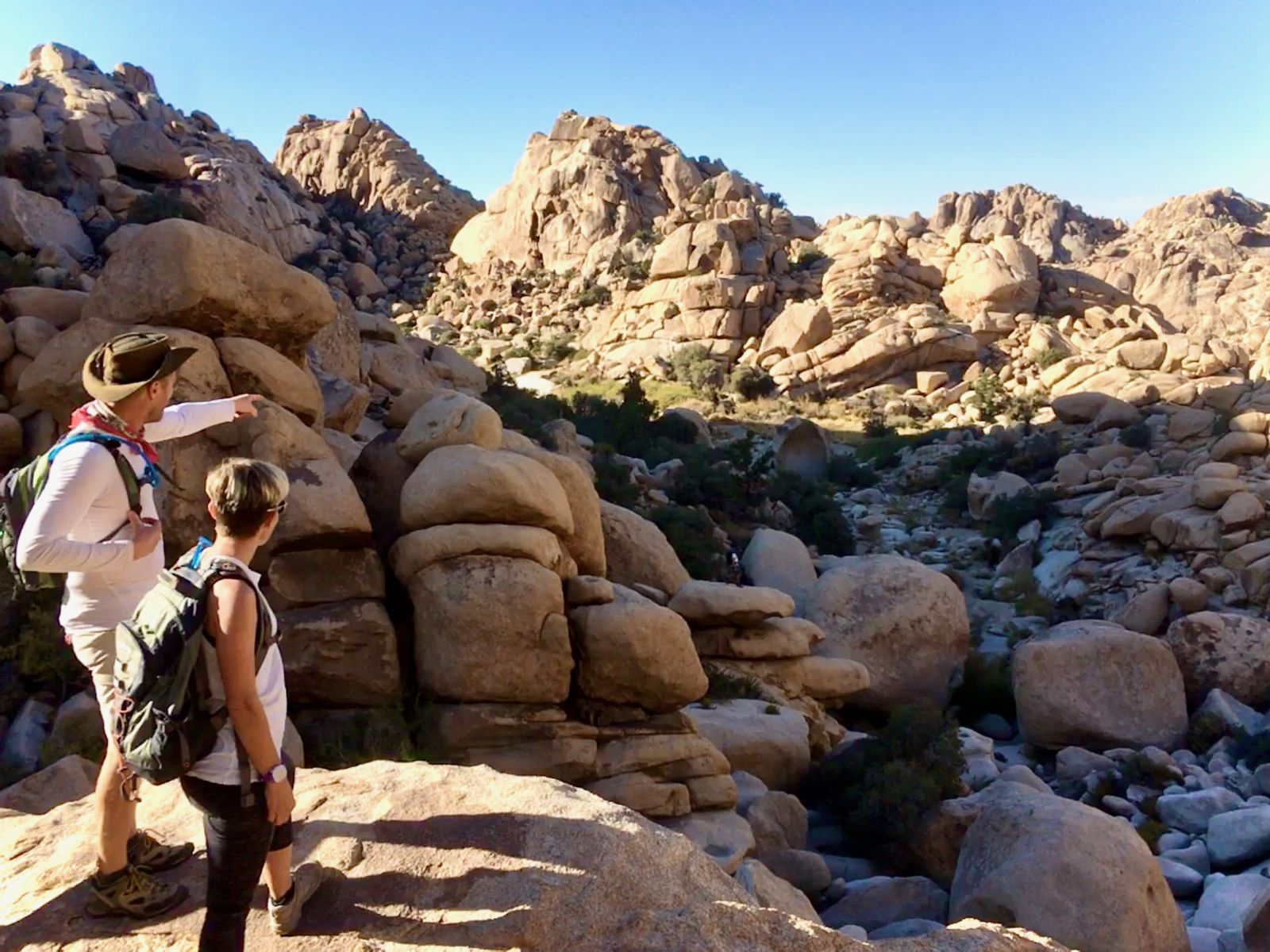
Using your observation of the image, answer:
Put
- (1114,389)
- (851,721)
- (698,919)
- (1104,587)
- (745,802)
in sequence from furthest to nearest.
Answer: (1114,389)
(1104,587)
(851,721)
(745,802)
(698,919)

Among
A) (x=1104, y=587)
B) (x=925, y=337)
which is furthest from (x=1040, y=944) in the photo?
(x=925, y=337)

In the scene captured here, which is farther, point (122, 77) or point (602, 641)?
point (122, 77)

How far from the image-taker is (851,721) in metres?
10.5

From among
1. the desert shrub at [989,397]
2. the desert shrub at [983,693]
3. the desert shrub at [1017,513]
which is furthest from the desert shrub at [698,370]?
the desert shrub at [983,693]

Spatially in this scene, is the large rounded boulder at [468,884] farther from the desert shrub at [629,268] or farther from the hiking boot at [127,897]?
the desert shrub at [629,268]

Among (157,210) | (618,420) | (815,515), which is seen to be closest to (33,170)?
(157,210)

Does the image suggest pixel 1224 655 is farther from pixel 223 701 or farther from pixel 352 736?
pixel 223 701

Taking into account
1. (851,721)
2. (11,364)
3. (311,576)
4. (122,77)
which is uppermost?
(122,77)

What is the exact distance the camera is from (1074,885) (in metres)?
5.30

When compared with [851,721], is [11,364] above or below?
above

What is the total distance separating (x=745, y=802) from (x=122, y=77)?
140 feet

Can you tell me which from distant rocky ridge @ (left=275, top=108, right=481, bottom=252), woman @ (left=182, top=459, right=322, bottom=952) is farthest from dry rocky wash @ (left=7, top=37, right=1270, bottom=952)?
distant rocky ridge @ (left=275, top=108, right=481, bottom=252)

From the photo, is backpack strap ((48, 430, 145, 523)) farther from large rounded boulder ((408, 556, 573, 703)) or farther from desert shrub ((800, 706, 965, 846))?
desert shrub ((800, 706, 965, 846))

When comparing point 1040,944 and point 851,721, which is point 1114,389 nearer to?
point 851,721
